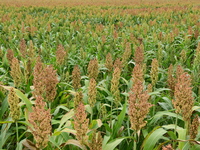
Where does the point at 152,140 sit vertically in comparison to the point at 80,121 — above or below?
below

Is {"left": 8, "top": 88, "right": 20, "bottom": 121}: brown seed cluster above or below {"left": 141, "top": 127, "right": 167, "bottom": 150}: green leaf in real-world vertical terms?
above

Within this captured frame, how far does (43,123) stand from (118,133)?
55.3 inches

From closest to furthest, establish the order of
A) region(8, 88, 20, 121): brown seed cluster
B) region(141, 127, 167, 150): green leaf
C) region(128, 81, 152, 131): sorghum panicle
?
region(128, 81, 152, 131): sorghum panicle, region(8, 88, 20, 121): brown seed cluster, region(141, 127, 167, 150): green leaf

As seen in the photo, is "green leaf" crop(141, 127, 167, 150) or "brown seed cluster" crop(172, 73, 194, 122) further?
"green leaf" crop(141, 127, 167, 150)

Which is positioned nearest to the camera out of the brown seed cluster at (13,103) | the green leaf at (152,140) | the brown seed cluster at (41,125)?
the brown seed cluster at (41,125)

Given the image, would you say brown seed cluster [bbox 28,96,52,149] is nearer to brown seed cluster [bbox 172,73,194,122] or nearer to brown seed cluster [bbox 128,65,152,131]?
brown seed cluster [bbox 128,65,152,131]

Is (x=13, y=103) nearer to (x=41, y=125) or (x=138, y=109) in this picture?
(x=41, y=125)

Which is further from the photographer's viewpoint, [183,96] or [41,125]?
[183,96]

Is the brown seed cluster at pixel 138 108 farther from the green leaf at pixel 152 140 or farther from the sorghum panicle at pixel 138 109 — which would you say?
the green leaf at pixel 152 140

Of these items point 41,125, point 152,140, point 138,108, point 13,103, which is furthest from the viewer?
point 152,140

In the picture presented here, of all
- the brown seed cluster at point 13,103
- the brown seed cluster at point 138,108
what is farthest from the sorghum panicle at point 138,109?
the brown seed cluster at point 13,103

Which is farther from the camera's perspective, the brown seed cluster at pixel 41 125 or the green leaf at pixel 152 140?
the green leaf at pixel 152 140

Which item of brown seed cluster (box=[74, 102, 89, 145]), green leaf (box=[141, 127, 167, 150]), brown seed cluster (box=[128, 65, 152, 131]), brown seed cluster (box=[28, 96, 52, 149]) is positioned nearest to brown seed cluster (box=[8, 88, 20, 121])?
brown seed cluster (box=[28, 96, 52, 149])

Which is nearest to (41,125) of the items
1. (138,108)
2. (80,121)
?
(80,121)
